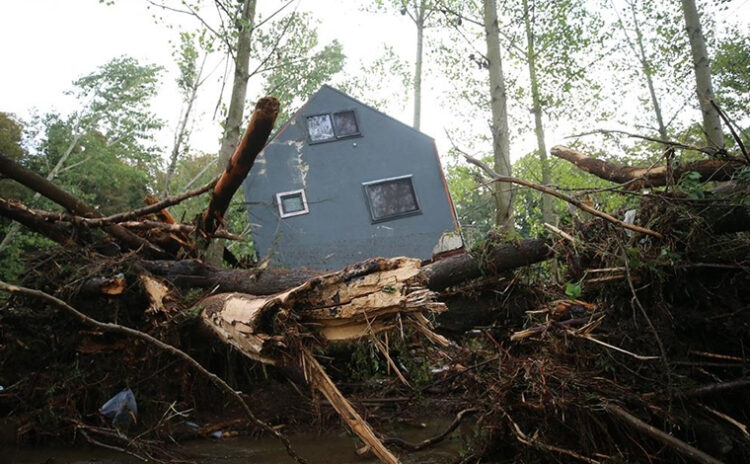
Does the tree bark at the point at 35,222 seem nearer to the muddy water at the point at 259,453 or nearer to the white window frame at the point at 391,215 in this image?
the muddy water at the point at 259,453

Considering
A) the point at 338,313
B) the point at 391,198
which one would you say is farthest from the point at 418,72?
the point at 338,313

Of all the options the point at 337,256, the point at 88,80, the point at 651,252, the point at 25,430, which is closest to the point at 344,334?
the point at 651,252

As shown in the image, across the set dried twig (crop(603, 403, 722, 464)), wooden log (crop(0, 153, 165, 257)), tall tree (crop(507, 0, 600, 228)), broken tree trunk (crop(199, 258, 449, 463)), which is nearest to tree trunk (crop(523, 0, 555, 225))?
tall tree (crop(507, 0, 600, 228))

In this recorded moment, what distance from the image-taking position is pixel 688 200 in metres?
3.32

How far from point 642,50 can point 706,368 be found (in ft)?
63.0

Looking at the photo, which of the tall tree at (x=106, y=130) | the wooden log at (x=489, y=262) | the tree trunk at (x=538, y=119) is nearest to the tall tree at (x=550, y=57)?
the tree trunk at (x=538, y=119)

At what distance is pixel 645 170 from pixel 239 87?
21.0 ft

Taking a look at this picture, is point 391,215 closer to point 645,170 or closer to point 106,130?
point 645,170

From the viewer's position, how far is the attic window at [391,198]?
12.9 meters

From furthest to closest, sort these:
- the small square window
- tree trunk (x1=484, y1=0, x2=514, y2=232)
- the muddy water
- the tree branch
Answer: the small square window < tree trunk (x1=484, y1=0, x2=514, y2=232) < the muddy water < the tree branch

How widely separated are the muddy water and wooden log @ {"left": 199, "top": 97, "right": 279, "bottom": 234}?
235 cm

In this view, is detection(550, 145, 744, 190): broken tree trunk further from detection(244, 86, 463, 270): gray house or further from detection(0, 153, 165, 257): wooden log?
detection(244, 86, 463, 270): gray house

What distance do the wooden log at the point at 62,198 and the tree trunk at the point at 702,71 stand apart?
7.55 m

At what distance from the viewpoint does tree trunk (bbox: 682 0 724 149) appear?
7230mm
